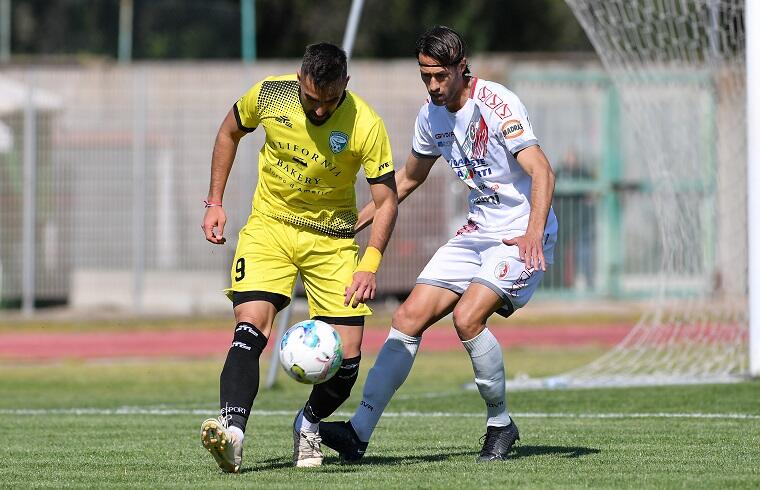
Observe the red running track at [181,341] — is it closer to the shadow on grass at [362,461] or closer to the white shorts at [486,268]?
the shadow on grass at [362,461]

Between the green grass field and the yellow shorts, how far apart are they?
858mm

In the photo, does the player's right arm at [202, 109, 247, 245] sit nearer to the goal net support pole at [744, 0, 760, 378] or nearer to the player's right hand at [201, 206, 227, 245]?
the player's right hand at [201, 206, 227, 245]

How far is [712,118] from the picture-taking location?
47.8ft

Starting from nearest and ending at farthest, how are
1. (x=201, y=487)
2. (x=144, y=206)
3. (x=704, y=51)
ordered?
(x=201, y=487) → (x=704, y=51) → (x=144, y=206)

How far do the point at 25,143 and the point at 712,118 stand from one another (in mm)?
12980

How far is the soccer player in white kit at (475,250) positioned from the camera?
708 centimetres

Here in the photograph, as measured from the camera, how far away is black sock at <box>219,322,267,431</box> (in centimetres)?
661

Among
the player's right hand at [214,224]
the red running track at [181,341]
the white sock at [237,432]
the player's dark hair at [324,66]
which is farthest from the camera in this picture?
the red running track at [181,341]

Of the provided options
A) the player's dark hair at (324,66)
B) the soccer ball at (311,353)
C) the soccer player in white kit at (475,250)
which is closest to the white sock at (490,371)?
the soccer player in white kit at (475,250)

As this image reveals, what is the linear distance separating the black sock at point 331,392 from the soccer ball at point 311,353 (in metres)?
0.39

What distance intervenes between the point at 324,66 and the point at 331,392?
1713 millimetres

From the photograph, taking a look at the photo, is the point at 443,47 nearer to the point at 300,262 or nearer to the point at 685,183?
the point at 300,262

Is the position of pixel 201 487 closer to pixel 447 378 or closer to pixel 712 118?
pixel 447 378

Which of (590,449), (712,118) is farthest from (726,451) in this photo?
(712,118)
